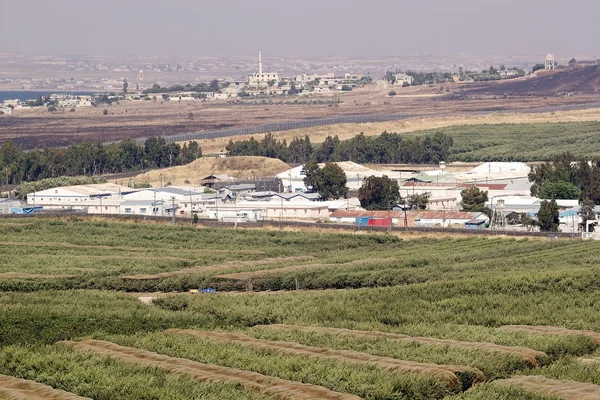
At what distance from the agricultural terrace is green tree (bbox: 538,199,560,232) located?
486 cm

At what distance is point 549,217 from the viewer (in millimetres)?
55531

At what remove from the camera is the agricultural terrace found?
2055 centimetres

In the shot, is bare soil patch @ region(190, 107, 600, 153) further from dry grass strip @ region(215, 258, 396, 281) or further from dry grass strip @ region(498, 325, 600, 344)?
dry grass strip @ region(498, 325, 600, 344)

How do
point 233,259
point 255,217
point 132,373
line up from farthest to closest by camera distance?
point 255,217 < point 233,259 < point 132,373

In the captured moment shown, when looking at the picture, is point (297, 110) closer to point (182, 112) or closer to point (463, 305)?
point (182, 112)

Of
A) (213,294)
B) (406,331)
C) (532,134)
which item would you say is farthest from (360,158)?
(406,331)

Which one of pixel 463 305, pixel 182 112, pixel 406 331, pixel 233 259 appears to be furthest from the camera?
pixel 182 112

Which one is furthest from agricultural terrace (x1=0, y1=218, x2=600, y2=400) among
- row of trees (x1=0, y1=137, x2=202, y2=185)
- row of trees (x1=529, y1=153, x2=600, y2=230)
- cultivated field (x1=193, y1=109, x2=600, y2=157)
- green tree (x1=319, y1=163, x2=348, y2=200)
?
cultivated field (x1=193, y1=109, x2=600, y2=157)

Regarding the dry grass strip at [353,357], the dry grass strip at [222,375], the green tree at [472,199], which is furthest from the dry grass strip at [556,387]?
the green tree at [472,199]

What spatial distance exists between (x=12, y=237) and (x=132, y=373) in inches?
1323

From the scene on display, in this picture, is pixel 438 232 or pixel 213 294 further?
pixel 438 232

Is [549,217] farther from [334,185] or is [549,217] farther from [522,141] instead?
[522,141]

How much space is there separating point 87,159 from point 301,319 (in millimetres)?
63939

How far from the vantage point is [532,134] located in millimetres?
115125
